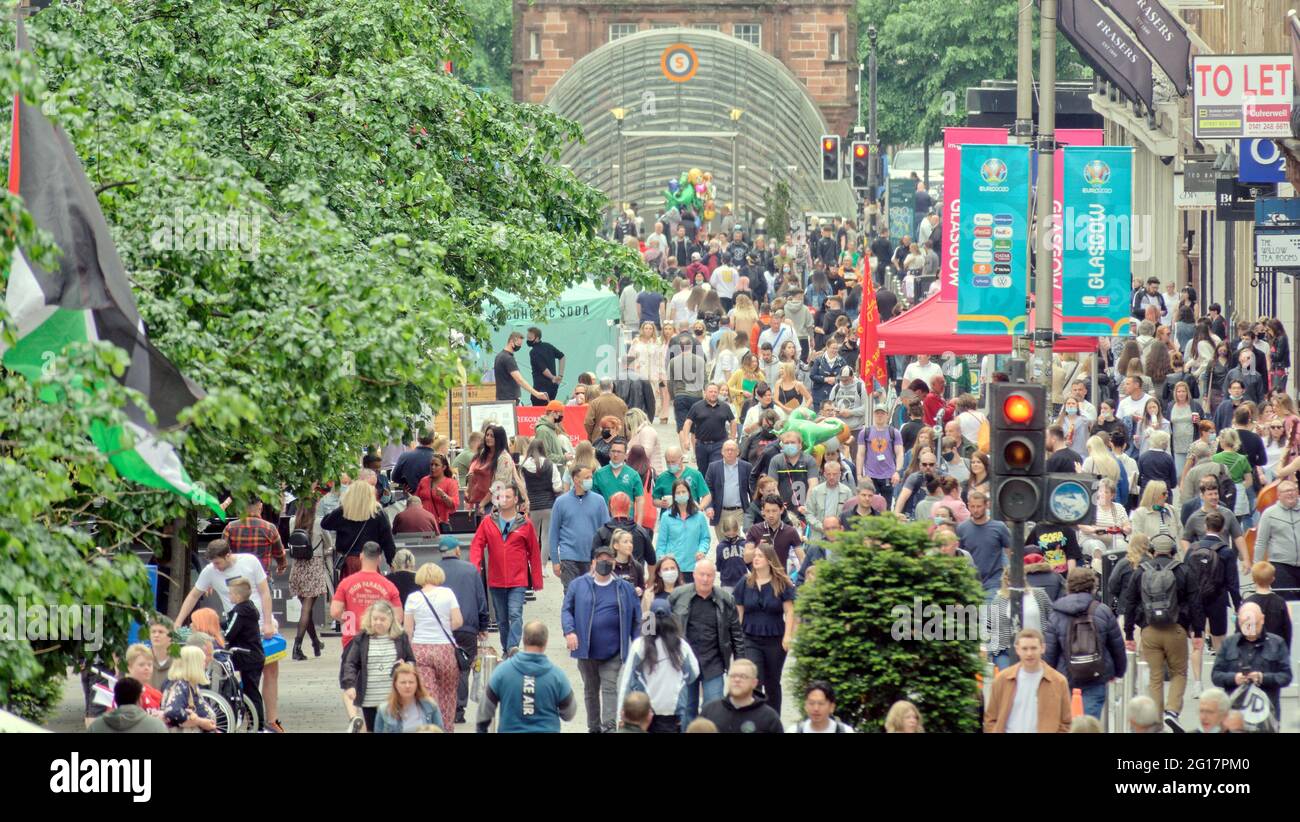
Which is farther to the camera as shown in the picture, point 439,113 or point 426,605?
point 439,113

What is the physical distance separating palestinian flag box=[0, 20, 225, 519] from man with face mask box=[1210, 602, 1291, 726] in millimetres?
6782

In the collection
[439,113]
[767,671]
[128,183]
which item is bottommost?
[767,671]

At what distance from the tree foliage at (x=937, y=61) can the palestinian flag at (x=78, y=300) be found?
62.6 meters

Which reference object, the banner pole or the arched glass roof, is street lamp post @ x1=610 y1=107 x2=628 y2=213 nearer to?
the arched glass roof

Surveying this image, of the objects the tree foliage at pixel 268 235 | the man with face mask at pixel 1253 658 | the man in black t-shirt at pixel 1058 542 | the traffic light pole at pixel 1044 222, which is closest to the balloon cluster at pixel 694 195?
the tree foliage at pixel 268 235

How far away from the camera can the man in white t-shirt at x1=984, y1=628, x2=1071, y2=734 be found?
46.3 ft

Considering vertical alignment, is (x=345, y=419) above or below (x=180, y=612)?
above

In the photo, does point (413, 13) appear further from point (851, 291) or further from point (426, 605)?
point (851, 291)

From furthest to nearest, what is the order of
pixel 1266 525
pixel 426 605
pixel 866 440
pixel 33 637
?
pixel 866 440, pixel 1266 525, pixel 426 605, pixel 33 637

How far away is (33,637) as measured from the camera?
1299cm

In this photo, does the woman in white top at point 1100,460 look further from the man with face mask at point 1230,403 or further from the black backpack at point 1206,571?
the man with face mask at point 1230,403

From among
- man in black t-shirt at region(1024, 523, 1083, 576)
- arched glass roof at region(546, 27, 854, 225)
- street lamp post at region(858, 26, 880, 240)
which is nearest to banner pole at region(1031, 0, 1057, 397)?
man in black t-shirt at region(1024, 523, 1083, 576)

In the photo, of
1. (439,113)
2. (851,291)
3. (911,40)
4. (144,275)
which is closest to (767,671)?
(144,275)

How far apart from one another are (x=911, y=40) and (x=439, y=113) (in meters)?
60.0
